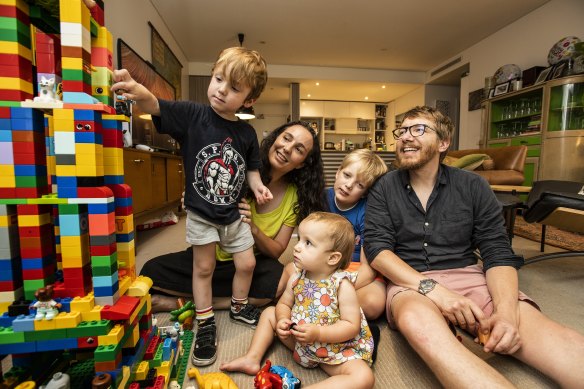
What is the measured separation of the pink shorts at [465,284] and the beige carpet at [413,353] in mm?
158

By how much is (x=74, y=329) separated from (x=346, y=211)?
1.13 metres

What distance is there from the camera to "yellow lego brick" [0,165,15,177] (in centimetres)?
66

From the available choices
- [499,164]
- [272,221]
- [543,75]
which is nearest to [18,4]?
[272,221]

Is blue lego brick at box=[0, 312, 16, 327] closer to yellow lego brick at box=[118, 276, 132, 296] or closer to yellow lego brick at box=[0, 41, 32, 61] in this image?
yellow lego brick at box=[118, 276, 132, 296]

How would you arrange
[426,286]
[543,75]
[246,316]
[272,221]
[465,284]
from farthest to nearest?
[543,75]
[272,221]
[246,316]
[465,284]
[426,286]

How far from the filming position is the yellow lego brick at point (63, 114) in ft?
2.18

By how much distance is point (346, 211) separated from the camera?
1483 mm

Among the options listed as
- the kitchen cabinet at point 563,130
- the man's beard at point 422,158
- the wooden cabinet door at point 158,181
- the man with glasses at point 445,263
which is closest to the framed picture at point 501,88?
the kitchen cabinet at point 563,130

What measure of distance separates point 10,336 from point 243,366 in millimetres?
606

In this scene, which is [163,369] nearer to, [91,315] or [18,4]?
[91,315]

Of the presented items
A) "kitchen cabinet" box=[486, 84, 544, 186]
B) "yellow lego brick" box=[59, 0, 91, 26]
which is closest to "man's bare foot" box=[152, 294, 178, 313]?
"yellow lego brick" box=[59, 0, 91, 26]

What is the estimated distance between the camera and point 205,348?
105 centimetres

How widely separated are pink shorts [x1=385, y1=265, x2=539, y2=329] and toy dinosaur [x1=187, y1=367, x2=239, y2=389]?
62 cm

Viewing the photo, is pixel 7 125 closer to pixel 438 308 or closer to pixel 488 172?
pixel 438 308
